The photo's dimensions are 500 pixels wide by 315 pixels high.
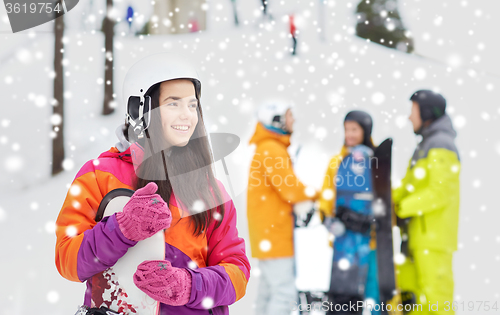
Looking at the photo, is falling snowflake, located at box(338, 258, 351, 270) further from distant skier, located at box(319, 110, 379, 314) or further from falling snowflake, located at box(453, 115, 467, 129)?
falling snowflake, located at box(453, 115, 467, 129)

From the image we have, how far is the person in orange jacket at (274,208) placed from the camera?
8.34ft

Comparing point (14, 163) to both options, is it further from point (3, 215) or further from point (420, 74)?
point (420, 74)

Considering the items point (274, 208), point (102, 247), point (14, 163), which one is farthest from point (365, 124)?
point (14, 163)

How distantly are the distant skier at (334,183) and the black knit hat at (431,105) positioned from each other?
1.18ft

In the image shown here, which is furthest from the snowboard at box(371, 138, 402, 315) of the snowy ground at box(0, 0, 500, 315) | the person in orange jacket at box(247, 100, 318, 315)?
the snowy ground at box(0, 0, 500, 315)

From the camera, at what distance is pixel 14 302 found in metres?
3.01

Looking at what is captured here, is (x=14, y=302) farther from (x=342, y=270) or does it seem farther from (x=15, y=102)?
(x=342, y=270)

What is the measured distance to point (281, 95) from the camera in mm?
4219

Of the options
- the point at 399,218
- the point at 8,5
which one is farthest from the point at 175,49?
the point at 399,218

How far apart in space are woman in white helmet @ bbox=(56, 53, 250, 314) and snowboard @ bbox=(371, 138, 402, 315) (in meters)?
1.47

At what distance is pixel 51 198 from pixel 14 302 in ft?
A: 3.30

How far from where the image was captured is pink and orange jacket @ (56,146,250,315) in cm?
102

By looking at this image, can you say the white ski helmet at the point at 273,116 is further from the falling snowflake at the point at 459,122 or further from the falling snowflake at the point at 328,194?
the falling snowflake at the point at 459,122

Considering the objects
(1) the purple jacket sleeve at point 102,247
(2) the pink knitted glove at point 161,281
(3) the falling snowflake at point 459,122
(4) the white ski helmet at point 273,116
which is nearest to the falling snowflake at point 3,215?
(4) the white ski helmet at point 273,116
